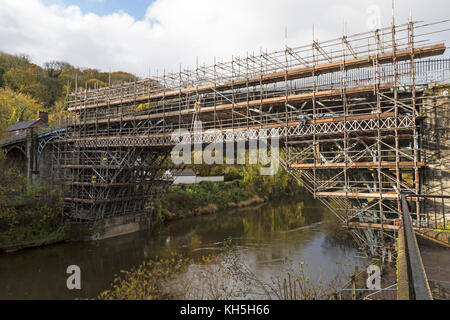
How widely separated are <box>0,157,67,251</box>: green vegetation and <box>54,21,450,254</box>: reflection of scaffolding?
1517 millimetres

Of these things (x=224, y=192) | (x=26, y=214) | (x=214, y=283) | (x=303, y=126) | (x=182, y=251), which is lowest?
(x=182, y=251)

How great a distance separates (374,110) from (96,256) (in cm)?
1679

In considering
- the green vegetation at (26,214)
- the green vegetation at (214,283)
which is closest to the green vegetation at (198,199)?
the green vegetation at (26,214)

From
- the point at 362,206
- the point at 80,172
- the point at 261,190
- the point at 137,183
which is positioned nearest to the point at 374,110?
the point at 362,206

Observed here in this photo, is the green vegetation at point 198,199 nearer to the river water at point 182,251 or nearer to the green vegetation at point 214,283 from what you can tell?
the river water at point 182,251

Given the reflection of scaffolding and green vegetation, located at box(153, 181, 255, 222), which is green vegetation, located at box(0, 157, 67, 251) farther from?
green vegetation, located at box(153, 181, 255, 222)

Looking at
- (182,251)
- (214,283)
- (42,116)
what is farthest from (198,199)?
(214,283)

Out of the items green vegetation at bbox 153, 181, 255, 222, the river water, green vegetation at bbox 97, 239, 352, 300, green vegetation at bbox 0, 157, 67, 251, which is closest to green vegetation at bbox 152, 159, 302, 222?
green vegetation at bbox 153, 181, 255, 222

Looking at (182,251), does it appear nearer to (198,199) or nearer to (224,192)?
(198,199)

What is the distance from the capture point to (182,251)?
60.5ft

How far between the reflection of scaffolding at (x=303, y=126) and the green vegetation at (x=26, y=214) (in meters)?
1.52

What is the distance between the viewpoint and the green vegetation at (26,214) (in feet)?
61.3

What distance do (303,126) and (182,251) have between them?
33.0 feet

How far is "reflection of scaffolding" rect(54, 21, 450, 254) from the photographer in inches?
528
